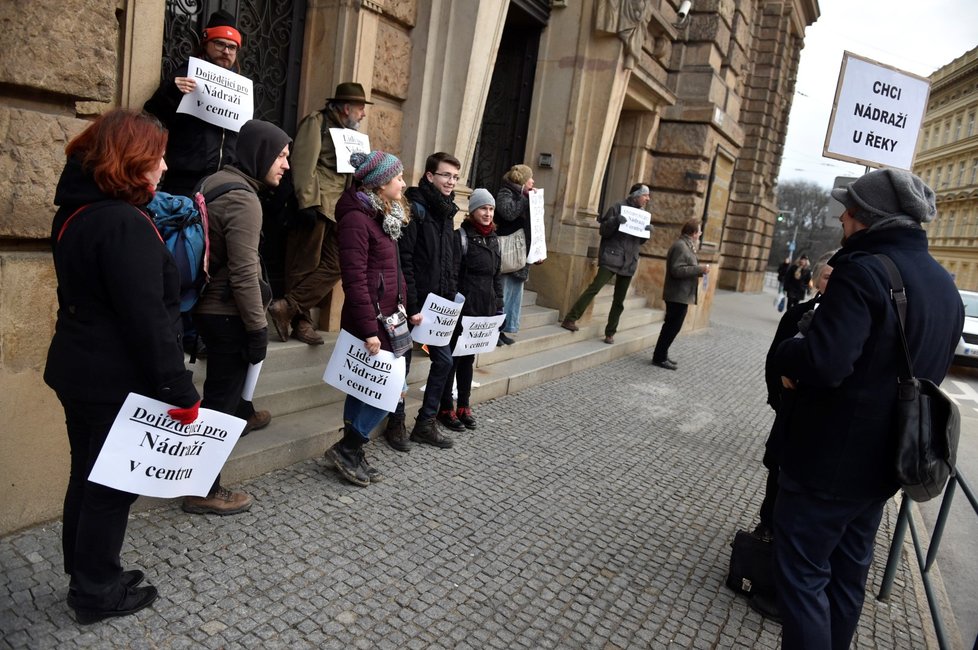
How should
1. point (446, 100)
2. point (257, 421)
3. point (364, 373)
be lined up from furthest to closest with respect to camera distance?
point (446, 100), point (257, 421), point (364, 373)

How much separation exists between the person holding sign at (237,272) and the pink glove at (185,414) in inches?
26.0

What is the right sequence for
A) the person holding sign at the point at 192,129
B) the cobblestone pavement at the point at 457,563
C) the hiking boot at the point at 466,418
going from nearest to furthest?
the cobblestone pavement at the point at 457,563, the person holding sign at the point at 192,129, the hiking boot at the point at 466,418

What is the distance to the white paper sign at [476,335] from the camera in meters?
4.87

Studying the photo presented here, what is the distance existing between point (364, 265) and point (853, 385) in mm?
2425

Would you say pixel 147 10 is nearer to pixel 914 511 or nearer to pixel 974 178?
pixel 914 511

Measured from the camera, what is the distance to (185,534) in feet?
10.4

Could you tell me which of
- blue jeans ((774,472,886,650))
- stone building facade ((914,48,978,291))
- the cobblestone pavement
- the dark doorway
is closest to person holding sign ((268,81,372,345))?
the cobblestone pavement

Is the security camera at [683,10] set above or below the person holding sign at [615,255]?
above

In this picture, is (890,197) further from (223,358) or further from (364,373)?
(223,358)

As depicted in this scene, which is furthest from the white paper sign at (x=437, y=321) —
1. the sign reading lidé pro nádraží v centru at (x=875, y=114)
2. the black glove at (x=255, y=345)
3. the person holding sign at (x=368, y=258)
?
the sign reading lidé pro nádraží v centru at (x=875, y=114)

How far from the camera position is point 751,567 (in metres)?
3.35

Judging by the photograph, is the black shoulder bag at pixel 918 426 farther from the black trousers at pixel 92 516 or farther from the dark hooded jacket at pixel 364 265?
the black trousers at pixel 92 516

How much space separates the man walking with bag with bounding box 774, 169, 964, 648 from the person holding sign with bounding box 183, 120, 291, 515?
7.41 ft

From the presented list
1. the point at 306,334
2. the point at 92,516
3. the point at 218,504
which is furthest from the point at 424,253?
the point at 92,516
